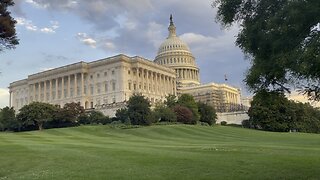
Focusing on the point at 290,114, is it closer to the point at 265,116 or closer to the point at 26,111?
the point at 265,116

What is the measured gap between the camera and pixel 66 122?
10488 centimetres

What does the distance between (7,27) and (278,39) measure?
13545 millimetres

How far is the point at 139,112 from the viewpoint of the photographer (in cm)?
9719

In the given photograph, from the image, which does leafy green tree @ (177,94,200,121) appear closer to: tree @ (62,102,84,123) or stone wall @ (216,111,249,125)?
stone wall @ (216,111,249,125)

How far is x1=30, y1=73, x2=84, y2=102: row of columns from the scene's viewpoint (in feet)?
505

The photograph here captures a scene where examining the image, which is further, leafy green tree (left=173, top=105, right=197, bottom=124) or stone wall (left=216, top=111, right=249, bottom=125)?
stone wall (left=216, top=111, right=249, bottom=125)

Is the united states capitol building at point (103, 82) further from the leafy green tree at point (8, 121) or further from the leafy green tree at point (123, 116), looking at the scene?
the leafy green tree at point (123, 116)

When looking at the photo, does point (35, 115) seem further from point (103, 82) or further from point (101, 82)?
point (101, 82)

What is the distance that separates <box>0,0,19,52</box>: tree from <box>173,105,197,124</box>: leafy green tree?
89.0 metres

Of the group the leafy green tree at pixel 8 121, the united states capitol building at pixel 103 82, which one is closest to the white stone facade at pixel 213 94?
the united states capitol building at pixel 103 82

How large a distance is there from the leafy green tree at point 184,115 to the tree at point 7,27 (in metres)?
89.0

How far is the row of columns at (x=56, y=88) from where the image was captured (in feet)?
505

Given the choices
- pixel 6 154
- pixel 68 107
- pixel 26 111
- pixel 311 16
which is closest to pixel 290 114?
pixel 68 107

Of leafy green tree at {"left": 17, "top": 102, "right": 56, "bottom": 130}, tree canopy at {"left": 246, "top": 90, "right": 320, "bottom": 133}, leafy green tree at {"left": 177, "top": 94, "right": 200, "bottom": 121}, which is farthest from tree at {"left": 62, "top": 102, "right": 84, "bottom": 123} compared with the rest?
tree canopy at {"left": 246, "top": 90, "right": 320, "bottom": 133}
